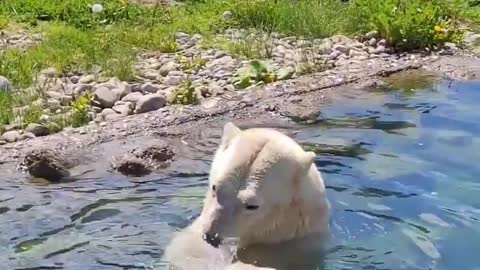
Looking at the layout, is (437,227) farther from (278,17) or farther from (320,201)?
(278,17)

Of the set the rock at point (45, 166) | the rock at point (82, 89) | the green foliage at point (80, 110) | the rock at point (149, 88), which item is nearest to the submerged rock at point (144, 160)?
the rock at point (45, 166)

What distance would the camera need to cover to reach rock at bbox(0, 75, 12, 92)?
8547 mm

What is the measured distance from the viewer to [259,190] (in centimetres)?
449

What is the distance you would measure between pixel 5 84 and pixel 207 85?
1.88 metres

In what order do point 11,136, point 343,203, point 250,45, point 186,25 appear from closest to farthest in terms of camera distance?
point 343,203 → point 11,136 → point 250,45 → point 186,25

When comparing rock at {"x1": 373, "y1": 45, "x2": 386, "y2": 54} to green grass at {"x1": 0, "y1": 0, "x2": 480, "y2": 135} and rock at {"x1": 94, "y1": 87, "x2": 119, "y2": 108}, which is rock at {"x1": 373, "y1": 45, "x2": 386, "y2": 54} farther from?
rock at {"x1": 94, "y1": 87, "x2": 119, "y2": 108}

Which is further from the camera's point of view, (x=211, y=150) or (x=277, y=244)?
(x=211, y=150)

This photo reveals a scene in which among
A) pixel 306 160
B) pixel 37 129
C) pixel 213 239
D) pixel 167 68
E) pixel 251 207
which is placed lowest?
pixel 167 68

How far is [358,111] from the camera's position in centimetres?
833

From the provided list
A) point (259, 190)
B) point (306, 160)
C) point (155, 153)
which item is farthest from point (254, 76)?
point (259, 190)

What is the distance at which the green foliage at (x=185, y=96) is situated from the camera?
8492 millimetres

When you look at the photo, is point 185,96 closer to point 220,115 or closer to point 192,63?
point 220,115

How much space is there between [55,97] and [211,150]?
6.83ft

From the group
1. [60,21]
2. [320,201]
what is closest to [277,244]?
[320,201]
